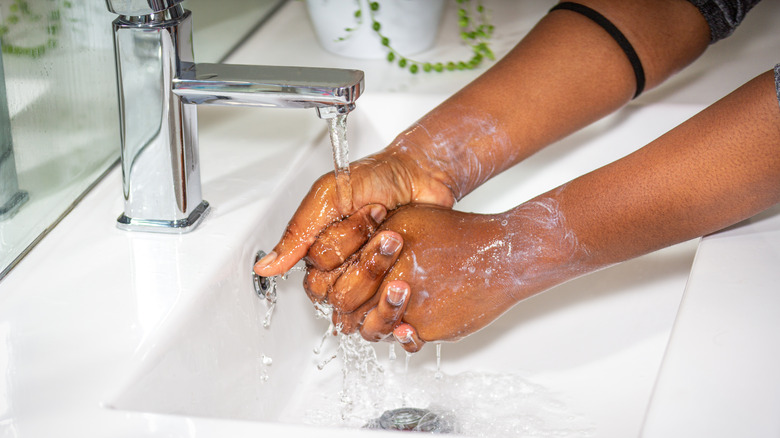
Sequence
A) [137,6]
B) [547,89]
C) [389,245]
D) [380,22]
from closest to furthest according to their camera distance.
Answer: [137,6] → [389,245] → [547,89] → [380,22]

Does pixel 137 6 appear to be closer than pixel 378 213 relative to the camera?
Yes

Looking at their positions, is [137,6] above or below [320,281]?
above

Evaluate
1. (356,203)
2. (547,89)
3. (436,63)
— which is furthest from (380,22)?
(356,203)

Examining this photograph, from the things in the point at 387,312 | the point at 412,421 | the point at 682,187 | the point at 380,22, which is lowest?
the point at 412,421

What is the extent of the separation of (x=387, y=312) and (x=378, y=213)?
97mm

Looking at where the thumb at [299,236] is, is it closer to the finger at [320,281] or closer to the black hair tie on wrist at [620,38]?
the finger at [320,281]

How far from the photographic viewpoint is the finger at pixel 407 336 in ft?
2.43

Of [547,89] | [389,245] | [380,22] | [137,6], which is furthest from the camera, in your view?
[380,22]

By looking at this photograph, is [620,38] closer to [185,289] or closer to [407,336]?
[407,336]

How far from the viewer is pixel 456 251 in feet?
2.43

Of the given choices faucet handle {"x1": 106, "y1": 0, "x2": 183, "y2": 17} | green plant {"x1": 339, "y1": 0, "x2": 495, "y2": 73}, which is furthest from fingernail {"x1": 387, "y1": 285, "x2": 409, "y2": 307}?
green plant {"x1": 339, "y1": 0, "x2": 495, "y2": 73}

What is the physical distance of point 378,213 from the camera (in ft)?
2.53

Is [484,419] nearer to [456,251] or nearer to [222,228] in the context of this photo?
[456,251]

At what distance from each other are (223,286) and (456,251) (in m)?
0.20
